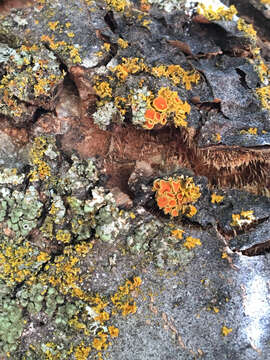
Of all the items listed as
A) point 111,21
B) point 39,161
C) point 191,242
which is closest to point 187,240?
point 191,242

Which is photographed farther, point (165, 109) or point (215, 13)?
point (215, 13)

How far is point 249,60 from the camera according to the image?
2.84m

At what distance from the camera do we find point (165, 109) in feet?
8.11

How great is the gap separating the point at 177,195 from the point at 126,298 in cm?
73

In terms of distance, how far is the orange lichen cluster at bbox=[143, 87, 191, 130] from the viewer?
2.46m

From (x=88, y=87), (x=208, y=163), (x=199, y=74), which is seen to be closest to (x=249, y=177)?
(x=208, y=163)

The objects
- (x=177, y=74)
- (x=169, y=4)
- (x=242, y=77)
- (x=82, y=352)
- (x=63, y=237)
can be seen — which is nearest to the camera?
(x=82, y=352)

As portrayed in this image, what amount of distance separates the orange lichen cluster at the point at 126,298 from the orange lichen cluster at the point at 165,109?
101cm

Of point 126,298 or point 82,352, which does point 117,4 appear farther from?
point 82,352

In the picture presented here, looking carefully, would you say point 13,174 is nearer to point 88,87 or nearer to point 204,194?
point 88,87

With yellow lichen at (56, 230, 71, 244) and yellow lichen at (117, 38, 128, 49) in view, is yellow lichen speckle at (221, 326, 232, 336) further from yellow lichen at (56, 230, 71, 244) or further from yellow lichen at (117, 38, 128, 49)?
yellow lichen at (117, 38, 128, 49)

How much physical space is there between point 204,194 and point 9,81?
1472mm

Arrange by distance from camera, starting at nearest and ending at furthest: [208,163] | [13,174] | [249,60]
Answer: [13,174] < [208,163] < [249,60]

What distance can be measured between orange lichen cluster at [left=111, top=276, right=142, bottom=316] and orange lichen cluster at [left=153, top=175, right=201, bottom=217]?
50 centimetres
